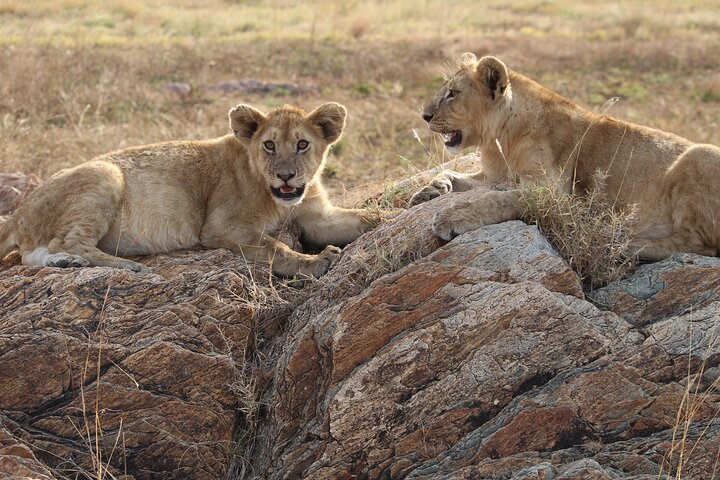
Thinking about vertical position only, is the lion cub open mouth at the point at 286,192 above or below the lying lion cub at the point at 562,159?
below

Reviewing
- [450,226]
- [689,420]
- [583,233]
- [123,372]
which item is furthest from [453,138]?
[689,420]

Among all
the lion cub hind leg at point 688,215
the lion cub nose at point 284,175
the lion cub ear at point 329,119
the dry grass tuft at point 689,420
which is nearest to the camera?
the dry grass tuft at point 689,420

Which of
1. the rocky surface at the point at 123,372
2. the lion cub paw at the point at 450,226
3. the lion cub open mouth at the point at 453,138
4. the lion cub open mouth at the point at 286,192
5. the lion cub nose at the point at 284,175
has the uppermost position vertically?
the lion cub open mouth at the point at 453,138

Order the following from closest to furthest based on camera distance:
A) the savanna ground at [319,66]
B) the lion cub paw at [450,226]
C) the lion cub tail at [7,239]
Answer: the lion cub paw at [450,226] < the lion cub tail at [7,239] < the savanna ground at [319,66]

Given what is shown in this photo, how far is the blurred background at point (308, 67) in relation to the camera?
14555 mm

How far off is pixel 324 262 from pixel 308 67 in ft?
50.2

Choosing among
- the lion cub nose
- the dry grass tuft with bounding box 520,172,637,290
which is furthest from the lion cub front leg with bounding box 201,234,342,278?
the dry grass tuft with bounding box 520,172,637,290

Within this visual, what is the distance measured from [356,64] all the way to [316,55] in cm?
138

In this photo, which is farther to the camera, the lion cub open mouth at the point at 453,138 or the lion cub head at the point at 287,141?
the lion cub open mouth at the point at 453,138

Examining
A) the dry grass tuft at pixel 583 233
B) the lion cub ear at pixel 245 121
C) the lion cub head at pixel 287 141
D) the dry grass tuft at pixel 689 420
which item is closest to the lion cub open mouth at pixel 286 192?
the lion cub head at pixel 287 141

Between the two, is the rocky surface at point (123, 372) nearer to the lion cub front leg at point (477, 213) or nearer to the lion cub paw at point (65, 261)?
the lion cub paw at point (65, 261)

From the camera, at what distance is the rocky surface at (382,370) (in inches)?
178

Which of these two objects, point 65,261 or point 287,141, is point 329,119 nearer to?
point 287,141

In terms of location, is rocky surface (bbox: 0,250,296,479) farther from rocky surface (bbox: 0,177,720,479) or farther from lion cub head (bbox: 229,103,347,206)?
lion cub head (bbox: 229,103,347,206)
